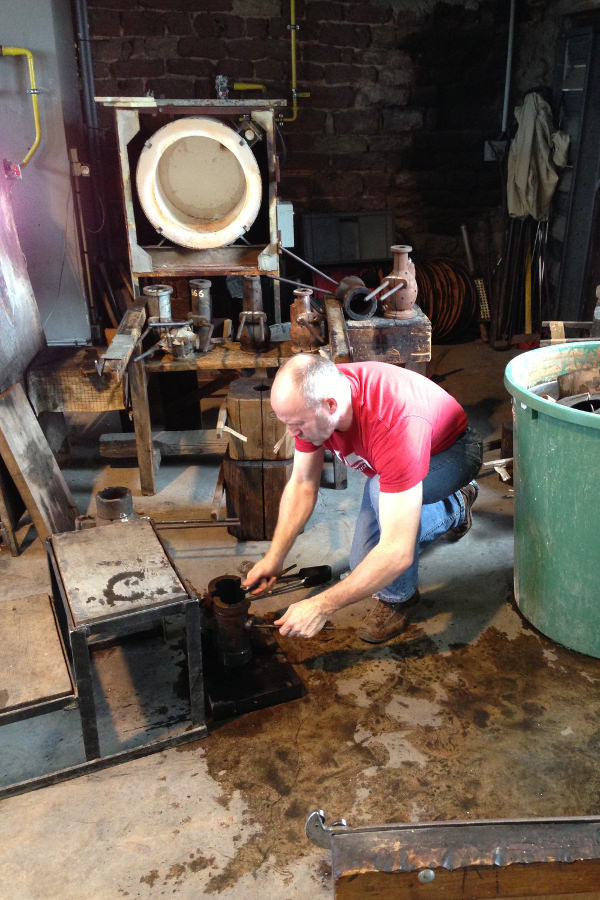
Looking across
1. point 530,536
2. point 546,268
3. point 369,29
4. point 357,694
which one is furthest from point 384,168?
point 357,694

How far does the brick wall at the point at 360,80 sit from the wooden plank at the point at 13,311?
2.35 metres

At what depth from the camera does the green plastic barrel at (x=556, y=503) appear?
2.63 meters

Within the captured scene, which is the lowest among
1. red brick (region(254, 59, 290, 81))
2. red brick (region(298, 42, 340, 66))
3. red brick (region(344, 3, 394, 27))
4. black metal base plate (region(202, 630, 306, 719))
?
black metal base plate (region(202, 630, 306, 719))

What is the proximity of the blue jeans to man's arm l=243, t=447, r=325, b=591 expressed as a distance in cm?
27

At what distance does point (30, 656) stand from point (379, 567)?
1171mm

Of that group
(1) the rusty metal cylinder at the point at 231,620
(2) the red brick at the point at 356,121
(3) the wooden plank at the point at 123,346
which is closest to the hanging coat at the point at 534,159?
(2) the red brick at the point at 356,121

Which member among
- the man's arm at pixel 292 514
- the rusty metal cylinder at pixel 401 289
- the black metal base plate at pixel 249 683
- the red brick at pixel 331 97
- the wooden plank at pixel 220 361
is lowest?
the black metal base plate at pixel 249 683

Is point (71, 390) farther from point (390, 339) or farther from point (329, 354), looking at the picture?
point (390, 339)

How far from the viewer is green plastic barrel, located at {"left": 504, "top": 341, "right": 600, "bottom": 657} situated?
8.64 feet

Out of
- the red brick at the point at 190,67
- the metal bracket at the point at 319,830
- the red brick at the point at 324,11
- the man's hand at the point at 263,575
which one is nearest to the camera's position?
the metal bracket at the point at 319,830

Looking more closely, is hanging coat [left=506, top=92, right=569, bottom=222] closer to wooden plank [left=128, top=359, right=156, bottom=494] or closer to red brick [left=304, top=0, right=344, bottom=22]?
red brick [left=304, top=0, right=344, bottom=22]

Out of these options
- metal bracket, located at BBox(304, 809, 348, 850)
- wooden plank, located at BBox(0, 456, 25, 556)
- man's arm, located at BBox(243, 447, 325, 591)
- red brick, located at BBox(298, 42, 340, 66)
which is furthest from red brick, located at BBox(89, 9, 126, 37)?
metal bracket, located at BBox(304, 809, 348, 850)

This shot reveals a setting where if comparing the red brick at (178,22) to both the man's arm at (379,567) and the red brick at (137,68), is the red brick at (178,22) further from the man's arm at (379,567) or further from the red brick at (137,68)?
the man's arm at (379,567)

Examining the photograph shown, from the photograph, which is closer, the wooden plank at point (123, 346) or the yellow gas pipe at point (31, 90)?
the wooden plank at point (123, 346)
